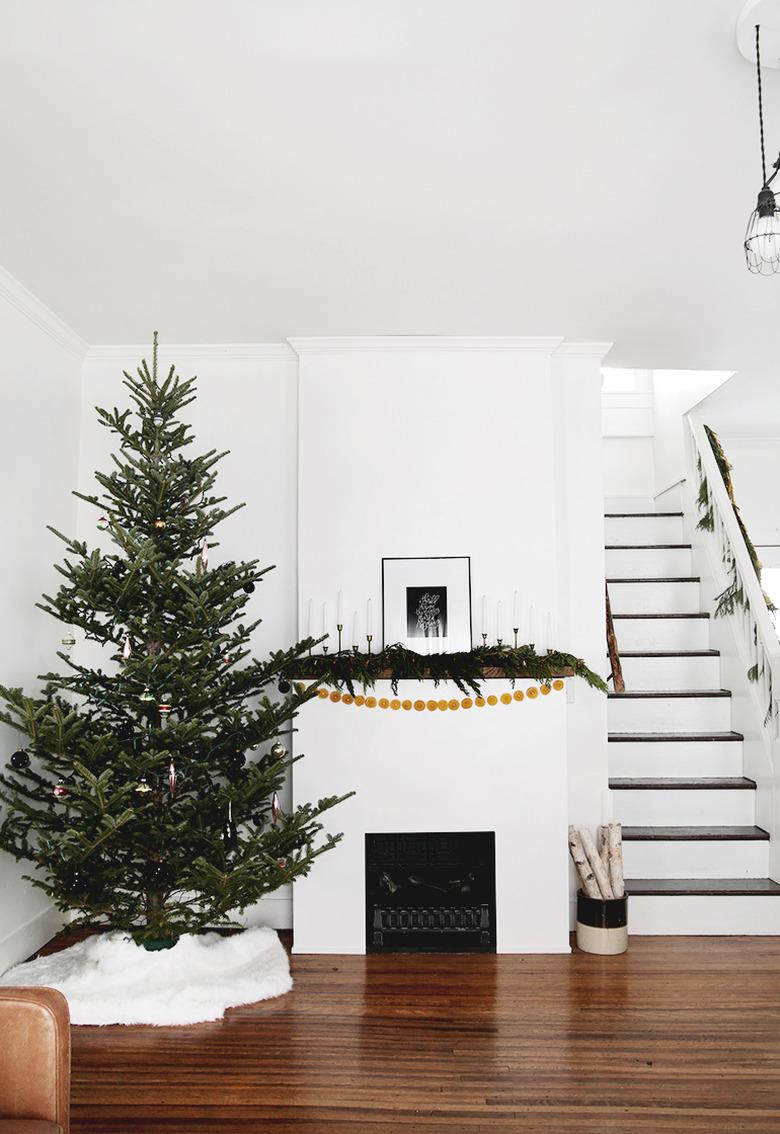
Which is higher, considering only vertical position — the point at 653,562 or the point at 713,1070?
the point at 653,562

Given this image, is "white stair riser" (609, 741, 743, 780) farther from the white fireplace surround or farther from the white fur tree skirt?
the white fur tree skirt

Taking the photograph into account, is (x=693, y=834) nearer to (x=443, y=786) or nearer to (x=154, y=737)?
(x=443, y=786)

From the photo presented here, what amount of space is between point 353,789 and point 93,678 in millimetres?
1215

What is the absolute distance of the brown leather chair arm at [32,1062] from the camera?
69.5 inches

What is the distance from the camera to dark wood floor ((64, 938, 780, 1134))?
240cm

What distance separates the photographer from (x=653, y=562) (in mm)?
5336

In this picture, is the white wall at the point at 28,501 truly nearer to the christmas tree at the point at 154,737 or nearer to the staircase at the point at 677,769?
the christmas tree at the point at 154,737

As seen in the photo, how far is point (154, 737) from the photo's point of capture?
121 inches

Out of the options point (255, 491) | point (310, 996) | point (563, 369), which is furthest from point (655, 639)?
point (310, 996)

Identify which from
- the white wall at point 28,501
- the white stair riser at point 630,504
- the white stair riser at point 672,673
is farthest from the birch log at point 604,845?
the white stair riser at point 630,504

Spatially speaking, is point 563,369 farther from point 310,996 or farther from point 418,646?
point 310,996

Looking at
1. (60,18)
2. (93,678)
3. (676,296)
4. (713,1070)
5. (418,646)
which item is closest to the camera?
(60,18)

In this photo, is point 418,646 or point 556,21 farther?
point 418,646

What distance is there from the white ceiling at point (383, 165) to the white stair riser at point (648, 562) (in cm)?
166
